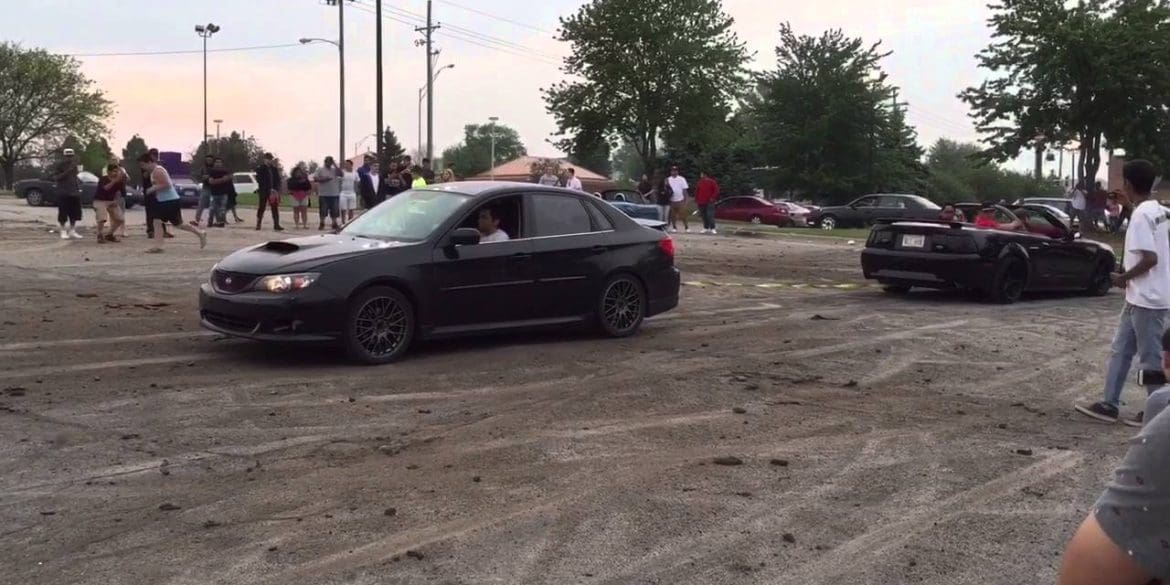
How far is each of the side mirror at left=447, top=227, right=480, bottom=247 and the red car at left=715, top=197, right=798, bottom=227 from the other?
1313 inches

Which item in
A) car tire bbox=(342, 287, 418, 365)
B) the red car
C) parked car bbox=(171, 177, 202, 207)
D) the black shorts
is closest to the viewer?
car tire bbox=(342, 287, 418, 365)

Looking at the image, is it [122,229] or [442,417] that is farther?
[122,229]

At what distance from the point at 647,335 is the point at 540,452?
4651 mm

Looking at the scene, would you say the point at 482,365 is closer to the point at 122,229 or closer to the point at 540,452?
the point at 540,452

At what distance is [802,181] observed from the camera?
57219 mm

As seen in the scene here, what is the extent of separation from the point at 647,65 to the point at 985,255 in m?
40.1

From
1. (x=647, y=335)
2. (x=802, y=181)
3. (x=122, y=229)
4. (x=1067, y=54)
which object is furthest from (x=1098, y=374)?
(x=802, y=181)

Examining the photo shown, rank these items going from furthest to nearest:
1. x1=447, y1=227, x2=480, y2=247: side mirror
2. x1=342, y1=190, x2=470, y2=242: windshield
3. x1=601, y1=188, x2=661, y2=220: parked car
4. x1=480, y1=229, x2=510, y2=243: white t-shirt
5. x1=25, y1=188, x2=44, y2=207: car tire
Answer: x1=25, y1=188, x2=44, y2=207: car tire < x1=601, y1=188, x2=661, y2=220: parked car < x1=480, y1=229, x2=510, y2=243: white t-shirt < x1=342, y1=190, x2=470, y2=242: windshield < x1=447, y1=227, x2=480, y2=247: side mirror

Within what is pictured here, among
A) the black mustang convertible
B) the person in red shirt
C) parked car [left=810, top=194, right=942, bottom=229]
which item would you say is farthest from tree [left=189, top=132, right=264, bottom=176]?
the black mustang convertible

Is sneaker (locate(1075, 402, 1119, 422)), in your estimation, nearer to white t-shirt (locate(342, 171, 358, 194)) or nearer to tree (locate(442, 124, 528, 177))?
white t-shirt (locate(342, 171, 358, 194))

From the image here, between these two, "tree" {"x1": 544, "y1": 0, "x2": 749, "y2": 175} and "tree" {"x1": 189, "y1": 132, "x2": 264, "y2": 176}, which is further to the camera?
"tree" {"x1": 189, "y1": 132, "x2": 264, "y2": 176}

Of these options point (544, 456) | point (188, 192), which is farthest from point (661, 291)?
point (188, 192)

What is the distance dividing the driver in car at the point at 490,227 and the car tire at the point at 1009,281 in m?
7.37

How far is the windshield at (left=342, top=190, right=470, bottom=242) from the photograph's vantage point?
366 inches
